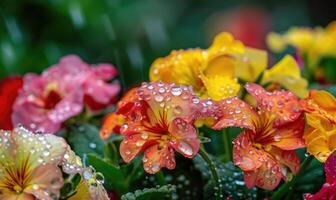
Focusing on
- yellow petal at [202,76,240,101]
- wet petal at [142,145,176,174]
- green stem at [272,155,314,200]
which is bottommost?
green stem at [272,155,314,200]

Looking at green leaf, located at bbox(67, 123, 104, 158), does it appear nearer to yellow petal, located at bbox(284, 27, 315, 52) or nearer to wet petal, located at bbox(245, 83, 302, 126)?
wet petal, located at bbox(245, 83, 302, 126)

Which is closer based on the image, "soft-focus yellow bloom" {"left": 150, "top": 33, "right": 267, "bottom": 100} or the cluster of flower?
the cluster of flower

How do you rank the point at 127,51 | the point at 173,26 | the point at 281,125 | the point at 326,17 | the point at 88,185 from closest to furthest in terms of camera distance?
the point at 88,185
the point at 281,125
the point at 127,51
the point at 173,26
the point at 326,17

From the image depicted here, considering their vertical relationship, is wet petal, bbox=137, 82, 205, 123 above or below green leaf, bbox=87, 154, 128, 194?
above

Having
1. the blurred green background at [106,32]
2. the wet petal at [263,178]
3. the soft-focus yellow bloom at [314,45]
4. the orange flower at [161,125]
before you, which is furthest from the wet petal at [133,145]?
the blurred green background at [106,32]

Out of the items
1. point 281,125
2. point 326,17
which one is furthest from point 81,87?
point 326,17

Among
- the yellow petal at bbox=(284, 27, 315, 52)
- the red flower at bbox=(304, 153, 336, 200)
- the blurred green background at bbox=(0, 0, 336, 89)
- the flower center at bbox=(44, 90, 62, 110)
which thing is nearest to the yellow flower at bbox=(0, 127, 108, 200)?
the red flower at bbox=(304, 153, 336, 200)

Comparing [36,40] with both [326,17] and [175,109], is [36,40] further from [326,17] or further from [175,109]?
[326,17]

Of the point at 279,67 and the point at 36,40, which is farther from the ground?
the point at 279,67
